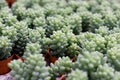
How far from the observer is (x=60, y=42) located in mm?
2012

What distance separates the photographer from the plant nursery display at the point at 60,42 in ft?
5.37

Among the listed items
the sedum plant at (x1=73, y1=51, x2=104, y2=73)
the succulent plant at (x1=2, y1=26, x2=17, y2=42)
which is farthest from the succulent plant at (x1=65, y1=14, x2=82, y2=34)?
the sedum plant at (x1=73, y1=51, x2=104, y2=73)

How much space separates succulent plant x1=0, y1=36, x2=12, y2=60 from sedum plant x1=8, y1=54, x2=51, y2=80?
0.31 m

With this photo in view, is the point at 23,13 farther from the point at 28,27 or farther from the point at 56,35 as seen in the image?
the point at 56,35

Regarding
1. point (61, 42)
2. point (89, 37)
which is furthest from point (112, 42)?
point (61, 42)

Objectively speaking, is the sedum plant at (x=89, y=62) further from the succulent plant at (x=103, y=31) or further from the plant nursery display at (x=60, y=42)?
the succulent plant at (x=103, y=31)

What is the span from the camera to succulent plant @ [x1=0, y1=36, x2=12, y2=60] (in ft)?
6.32

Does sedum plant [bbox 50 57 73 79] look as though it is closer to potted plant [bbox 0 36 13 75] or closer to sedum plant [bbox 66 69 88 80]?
sedum plant [bbox 66 69 88 80]

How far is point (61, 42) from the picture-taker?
2.02m

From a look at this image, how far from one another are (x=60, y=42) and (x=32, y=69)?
17.5 inches

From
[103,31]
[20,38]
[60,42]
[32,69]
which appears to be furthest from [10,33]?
[103,31]

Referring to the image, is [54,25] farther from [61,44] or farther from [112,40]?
[112,40]

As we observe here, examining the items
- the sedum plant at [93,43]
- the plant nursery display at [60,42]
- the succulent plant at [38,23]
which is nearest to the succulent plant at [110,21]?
the plant nursery display at [60,42]

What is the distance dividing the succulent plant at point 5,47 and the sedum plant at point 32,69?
0.31 metres
